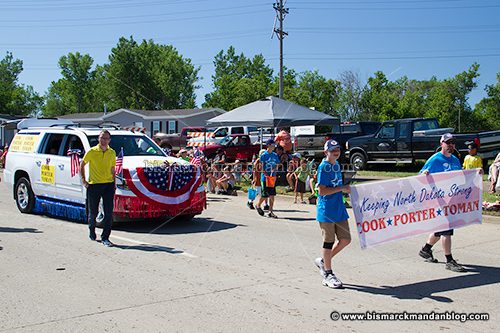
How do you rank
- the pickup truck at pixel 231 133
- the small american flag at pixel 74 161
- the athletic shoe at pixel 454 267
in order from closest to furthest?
the athletic shoe at pixel 454 267
the small american flag at pixel 74 161
the pickup truck at pixel 231 133

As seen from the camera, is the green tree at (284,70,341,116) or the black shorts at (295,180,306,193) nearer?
the black shorts at (295,180,306,193)

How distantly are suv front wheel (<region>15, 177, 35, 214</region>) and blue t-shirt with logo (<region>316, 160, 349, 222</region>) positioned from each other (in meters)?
8.15

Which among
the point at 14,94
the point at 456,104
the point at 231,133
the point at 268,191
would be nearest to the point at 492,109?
the point at 456,104

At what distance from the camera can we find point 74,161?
1119cm

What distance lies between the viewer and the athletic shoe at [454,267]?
765cm

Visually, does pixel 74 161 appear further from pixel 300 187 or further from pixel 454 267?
pixel 454 267

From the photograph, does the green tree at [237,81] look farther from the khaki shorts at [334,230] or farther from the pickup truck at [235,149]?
the khaki shorts at [334,230]

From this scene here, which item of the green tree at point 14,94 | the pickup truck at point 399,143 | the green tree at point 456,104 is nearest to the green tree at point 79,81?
the green tree at point 14,94

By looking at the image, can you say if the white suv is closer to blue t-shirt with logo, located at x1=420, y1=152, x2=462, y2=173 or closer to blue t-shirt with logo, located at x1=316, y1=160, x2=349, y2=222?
blue t-shirt with logo, located at x1=316, y1=160, x2=349, y2=222

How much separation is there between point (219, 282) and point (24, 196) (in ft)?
25.0

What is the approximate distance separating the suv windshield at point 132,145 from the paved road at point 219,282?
1.68m

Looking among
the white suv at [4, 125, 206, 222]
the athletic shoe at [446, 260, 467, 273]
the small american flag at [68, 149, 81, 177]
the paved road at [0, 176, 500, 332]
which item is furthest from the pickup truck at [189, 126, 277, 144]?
the athletic shoe at [446, 260, 467, 273]

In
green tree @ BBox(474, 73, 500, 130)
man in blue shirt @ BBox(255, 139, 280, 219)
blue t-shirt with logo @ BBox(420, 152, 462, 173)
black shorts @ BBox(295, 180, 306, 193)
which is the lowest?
black shorts @ BBox(295, 180, 306, 193)

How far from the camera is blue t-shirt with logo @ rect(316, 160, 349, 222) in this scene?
6.73 meters
